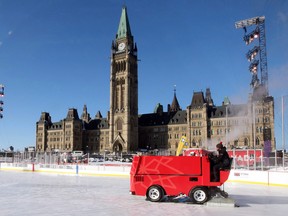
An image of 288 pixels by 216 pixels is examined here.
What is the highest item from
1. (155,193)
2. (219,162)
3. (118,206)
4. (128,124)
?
(128,124)

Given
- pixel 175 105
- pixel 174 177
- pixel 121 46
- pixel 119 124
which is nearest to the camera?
pixel 174 177

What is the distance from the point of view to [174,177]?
15844mm

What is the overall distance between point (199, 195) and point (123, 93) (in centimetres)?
12041

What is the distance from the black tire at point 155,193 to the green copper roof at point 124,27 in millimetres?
129287

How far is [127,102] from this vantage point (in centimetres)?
13125

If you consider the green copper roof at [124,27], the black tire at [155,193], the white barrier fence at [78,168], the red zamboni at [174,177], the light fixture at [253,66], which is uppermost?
the green copper roof at [124,27]

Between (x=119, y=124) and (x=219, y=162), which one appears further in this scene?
(x=119, y=124)

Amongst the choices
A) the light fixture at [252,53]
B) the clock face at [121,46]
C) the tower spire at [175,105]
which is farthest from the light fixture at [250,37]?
the tower spire at [175,105]

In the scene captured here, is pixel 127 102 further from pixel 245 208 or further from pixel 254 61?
pixel 245 208

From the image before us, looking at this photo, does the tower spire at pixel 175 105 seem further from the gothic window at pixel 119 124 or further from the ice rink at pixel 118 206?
the ice rink at pixel 118 206

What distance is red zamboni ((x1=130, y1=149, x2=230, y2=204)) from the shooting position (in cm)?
1541

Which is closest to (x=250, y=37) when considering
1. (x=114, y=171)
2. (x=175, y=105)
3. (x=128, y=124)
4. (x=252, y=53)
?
(x=252, y=53)

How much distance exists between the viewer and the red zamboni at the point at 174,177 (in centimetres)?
1541

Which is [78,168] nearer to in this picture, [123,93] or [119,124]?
[119,124]
